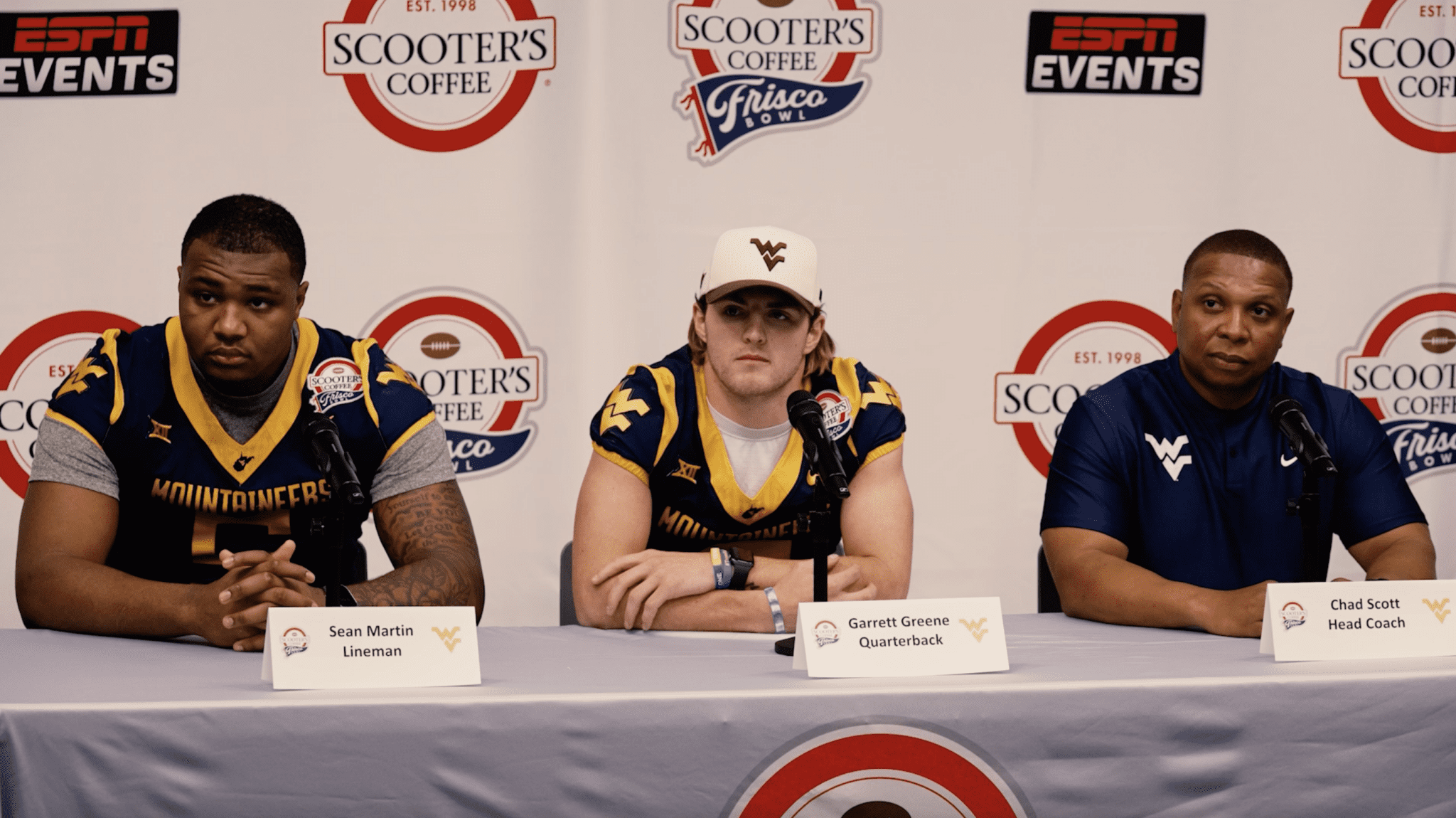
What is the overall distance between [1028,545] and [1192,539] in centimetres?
100

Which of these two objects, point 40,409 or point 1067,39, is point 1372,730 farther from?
point 40,409

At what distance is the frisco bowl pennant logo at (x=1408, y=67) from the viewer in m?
3.25

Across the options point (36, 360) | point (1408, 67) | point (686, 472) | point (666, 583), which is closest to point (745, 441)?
point (686, 472)

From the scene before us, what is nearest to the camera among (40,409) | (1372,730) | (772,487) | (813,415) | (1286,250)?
(1372,730)

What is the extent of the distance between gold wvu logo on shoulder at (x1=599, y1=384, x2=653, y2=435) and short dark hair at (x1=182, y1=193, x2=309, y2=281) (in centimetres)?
61

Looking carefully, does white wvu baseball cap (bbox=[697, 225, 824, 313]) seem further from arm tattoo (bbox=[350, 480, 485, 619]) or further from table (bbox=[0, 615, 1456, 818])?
table (bbox=[0, 615, 1456, 818])

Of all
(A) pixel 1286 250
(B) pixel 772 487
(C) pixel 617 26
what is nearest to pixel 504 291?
(C) pixel 617 26

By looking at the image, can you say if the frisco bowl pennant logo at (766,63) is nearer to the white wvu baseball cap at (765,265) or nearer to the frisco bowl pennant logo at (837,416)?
the white wvu baseball cap at (765,265)

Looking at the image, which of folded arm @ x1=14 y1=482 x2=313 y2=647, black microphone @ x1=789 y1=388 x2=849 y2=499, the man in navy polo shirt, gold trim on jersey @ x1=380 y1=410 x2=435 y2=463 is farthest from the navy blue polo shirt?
folded arm @ x1=14 y1=482 x2=313 y2=647

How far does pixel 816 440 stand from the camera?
1.50 meters

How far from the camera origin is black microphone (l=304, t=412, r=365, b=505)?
1469mm

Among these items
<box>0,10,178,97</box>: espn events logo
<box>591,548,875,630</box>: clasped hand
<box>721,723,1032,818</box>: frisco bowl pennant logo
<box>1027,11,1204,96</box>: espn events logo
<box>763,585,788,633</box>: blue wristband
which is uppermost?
<box>1027,11,1204,96</box>: espn events logo

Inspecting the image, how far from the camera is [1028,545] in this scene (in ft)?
10.5

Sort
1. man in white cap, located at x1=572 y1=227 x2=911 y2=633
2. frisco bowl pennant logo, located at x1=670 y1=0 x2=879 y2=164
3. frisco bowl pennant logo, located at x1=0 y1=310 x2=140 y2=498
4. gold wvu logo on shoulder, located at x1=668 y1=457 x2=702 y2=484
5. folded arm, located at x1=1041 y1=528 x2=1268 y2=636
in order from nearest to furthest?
folded arm, located at x1=1041 y1=528 x2=1268 y2=636 → man in white cap, located at x1=572 y1=227 x2=911 y2=633 → gold wvu logo on shoulder, located at x1=668 y1=457 x2=702 y2=484 → frisco bowl pennant logo, located at x1=0 y1=310 x2=140 y2=498 → frisco bowl pennant logo, located at x1=670 y1=0 x2=879 y2=164
